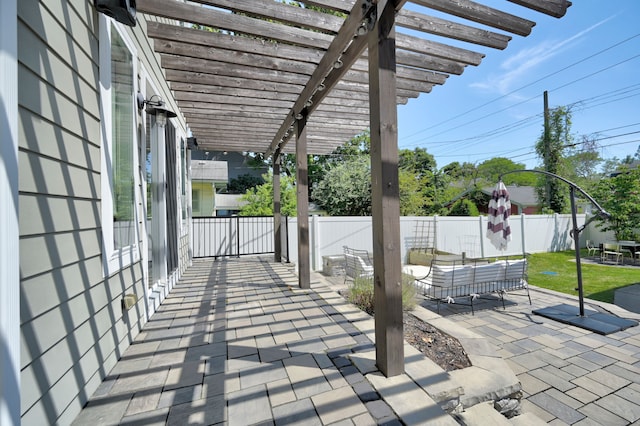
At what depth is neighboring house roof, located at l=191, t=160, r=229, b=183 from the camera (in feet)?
36.6

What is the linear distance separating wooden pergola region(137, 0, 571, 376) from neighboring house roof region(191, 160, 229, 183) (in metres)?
6.09

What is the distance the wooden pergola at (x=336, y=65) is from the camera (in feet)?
6.68

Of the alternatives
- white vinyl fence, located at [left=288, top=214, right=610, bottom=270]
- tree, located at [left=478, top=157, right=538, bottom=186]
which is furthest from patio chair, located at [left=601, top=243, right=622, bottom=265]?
tree, located at [left=478, top=157, right=538, bottom=186]

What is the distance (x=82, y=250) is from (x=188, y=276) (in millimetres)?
3829

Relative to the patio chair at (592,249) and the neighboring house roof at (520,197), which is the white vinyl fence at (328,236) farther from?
the neighboring house roof at (520,197)

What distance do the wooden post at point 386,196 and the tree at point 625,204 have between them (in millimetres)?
13229

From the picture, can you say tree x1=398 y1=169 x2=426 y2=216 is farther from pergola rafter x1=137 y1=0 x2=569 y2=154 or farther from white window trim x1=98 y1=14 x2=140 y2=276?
white window trim x1=98 y1=14 x2=140 y2=276

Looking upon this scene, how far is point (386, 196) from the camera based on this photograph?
2.02 m

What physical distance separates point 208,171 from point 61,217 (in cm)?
1056

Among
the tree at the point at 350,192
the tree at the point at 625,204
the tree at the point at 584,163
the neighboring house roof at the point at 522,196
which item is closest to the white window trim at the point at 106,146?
the tree at the point at 350,192

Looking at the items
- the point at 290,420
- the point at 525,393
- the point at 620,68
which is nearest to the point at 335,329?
the point at 290,420

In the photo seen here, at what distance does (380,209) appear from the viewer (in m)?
2.04

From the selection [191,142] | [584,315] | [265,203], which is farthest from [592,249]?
[191,142]

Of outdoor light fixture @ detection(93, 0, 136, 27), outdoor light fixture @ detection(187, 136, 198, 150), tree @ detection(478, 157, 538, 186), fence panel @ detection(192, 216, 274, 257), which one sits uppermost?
tree @ detection(478, 157, 538, 186)
